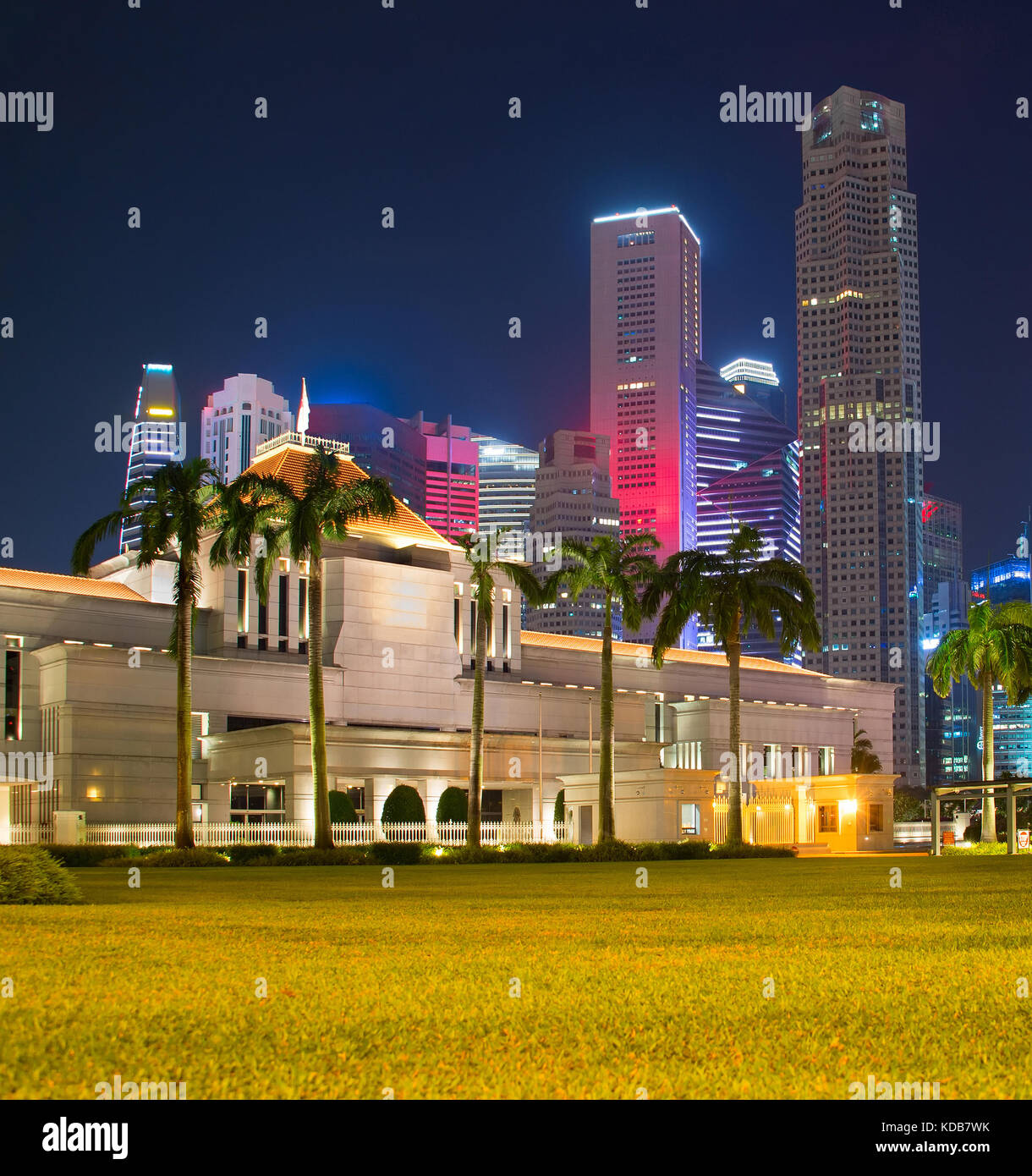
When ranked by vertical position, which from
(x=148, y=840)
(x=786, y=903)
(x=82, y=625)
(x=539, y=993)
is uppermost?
(x=82, y=625)

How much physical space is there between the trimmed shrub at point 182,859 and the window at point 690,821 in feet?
80.3

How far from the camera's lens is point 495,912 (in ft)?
43.3

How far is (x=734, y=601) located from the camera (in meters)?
47.2

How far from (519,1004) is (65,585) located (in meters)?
60.6

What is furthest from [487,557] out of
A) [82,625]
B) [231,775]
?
[82,625]

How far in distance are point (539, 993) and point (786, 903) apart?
838cm

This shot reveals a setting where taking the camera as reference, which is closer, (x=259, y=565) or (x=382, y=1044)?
(x=382, y=1044)

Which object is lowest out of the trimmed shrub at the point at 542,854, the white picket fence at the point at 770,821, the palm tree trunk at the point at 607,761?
the white picket fence at the point at 770,821

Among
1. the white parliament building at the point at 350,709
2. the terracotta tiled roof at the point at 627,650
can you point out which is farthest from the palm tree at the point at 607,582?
the terracotta tiled roof at the point at 627,650

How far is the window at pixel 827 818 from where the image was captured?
2362 inches

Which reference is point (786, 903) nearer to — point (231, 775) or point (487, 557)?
point (487, 557)

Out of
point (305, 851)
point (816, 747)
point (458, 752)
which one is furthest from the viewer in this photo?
point (816, 747)

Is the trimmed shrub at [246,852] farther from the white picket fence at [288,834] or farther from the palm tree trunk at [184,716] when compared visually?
the white picket fence at [288,834]

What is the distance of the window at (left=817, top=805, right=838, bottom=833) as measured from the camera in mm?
60000
